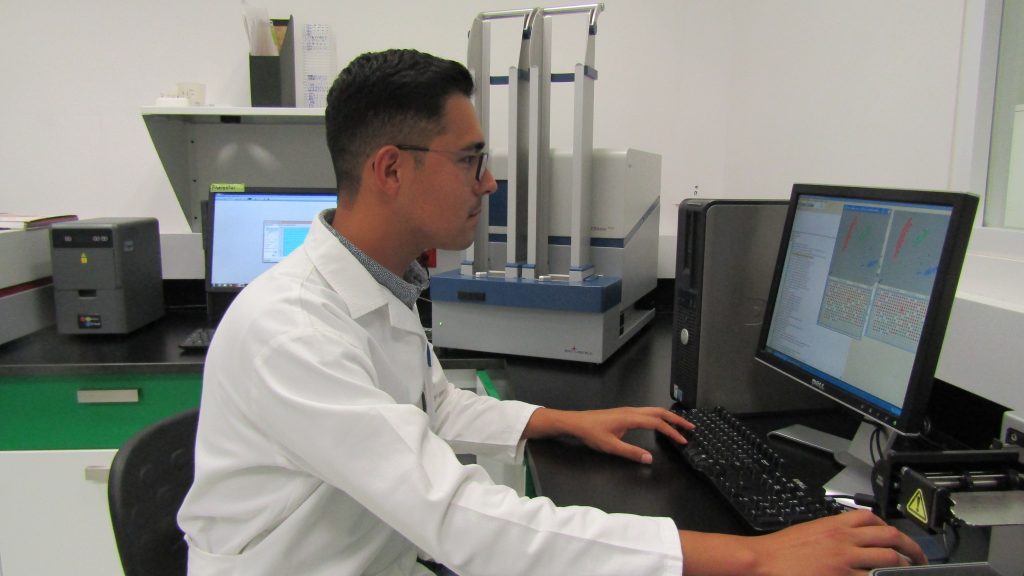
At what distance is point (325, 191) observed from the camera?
6.39 ft

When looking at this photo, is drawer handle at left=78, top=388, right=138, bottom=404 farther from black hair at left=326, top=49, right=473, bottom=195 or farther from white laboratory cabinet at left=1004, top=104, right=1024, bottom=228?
white laboratory cabinet at left=1004, top=104, right=1024, bottom=228

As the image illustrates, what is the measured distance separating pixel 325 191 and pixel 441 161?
3.56 ft

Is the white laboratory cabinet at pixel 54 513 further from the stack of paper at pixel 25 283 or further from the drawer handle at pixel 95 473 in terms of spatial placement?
the stack of paper at pixel 25 283

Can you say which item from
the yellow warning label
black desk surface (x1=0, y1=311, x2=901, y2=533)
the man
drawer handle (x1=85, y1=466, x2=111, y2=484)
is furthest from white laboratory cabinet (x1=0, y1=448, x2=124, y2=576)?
the yellow warning label

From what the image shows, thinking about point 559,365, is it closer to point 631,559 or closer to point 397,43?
point 631,559

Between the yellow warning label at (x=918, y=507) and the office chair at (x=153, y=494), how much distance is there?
91 centimetres

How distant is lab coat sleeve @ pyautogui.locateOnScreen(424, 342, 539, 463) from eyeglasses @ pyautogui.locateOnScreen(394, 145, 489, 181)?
31 centimetres

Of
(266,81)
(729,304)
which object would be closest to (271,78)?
(266,81)

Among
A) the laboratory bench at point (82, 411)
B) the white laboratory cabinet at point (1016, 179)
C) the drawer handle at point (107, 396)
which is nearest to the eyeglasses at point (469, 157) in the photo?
the laboratory bench at point (82, 411)

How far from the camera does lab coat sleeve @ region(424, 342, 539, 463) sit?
3.67 ft

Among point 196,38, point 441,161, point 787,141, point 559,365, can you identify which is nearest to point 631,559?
point 441,161

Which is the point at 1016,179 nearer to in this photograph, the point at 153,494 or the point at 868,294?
the point at 868,294

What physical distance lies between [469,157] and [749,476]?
1.94 ft

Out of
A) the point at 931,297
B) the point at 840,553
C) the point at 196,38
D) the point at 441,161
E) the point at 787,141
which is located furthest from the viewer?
the point at 196,38
